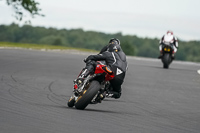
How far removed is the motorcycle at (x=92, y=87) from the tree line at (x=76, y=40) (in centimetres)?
12713

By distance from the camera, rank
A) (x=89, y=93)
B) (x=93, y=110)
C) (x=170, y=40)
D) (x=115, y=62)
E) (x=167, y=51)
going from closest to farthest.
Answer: (x=89, y=93)
(x=115, y=62)
(x=93, y=110)
(x=167, y=51)
(x=170, y=40)

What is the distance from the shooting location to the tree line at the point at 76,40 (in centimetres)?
14450

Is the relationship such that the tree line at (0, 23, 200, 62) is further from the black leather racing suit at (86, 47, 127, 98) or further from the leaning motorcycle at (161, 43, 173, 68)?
the black leather racing suit at (86, 47, 127, 98)

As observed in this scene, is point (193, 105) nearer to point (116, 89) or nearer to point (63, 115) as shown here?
point (116, 89)

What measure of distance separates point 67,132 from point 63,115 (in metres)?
1.70

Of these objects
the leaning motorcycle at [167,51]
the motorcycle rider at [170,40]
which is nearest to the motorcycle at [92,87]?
the leaning motorcycle at [167,51]

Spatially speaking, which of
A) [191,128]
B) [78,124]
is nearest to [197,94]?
[191,128]

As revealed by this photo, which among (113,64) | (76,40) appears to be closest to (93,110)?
(113,64)

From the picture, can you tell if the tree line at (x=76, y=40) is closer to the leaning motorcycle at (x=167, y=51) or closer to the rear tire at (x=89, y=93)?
the leaning motorcycle at (x=167, y=51)

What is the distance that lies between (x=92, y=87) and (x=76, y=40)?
164 meters

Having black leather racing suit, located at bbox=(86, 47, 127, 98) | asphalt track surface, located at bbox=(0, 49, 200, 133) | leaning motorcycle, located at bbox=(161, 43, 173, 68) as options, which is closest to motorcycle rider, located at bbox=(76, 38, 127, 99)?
black leather racing suit, located at bbox=(86, 47, 127, 98)

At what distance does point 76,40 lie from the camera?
173125 millimetres

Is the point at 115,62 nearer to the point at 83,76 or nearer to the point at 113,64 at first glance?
the point at 113,64

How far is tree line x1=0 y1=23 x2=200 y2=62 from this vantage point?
474 ft
